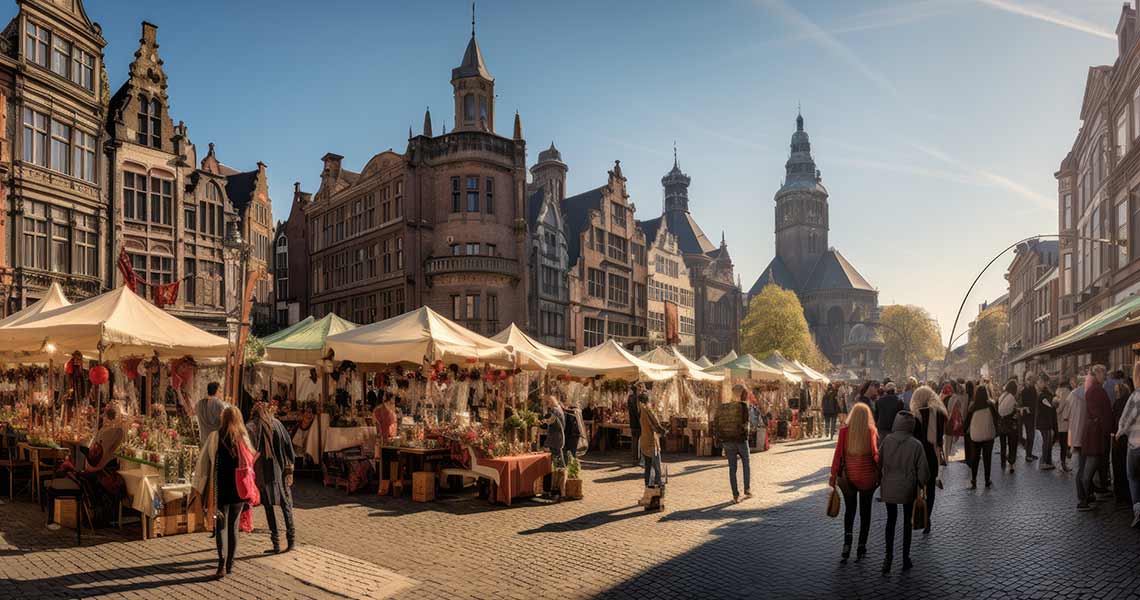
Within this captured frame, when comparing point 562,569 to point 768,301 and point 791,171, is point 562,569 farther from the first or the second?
point 791,171

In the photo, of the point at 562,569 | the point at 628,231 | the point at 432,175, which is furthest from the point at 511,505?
the point at 628,231

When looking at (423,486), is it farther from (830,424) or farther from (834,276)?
(834,276)

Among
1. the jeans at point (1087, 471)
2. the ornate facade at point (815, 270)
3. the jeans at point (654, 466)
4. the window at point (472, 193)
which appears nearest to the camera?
the jeans at point (1087, 471)

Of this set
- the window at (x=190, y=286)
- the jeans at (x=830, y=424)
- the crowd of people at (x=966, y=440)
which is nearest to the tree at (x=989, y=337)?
the jeans at (x=830, y=424)

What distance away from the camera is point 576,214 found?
5325cm

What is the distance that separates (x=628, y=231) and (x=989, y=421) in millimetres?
42056

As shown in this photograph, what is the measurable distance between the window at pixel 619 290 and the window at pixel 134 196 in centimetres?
2808

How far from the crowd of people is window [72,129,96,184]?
92.3 feet

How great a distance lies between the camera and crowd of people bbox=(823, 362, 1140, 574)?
26.4 feet

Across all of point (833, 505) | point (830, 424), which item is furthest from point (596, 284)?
point (833, 505)

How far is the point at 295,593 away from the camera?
7504 millimetres

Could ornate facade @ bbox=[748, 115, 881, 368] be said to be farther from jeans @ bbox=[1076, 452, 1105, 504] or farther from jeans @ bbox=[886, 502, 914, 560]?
jeans @ bbox=[886, 502, 914, 560]

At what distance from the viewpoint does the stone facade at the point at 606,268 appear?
1929 inches

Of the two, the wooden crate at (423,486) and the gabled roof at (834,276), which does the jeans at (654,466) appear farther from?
the gabled roof at (834,276)
